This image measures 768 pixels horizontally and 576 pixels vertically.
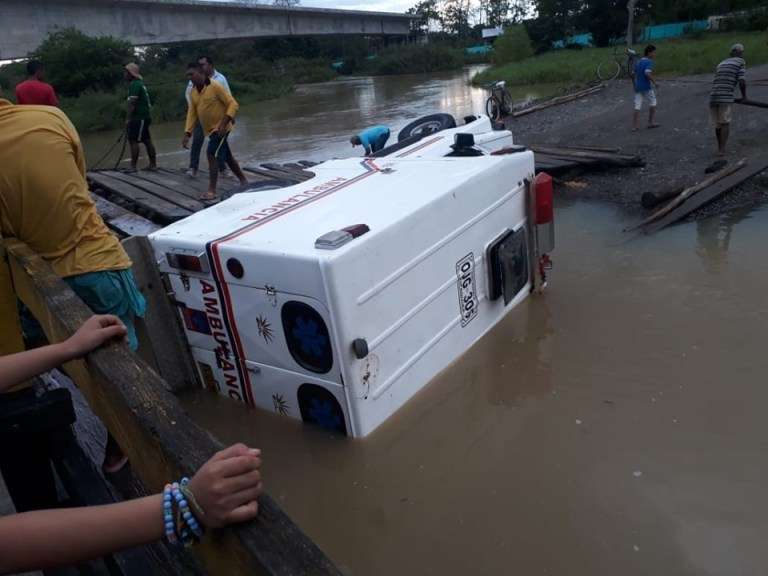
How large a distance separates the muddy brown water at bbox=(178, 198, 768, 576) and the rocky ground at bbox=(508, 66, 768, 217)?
3.72 metres

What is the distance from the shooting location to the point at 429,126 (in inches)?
258

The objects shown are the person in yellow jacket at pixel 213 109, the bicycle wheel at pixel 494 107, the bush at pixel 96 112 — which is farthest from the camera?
the bush at pixel 96 112

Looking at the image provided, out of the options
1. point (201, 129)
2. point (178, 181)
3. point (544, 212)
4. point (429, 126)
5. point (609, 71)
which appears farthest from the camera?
point (609, 71)

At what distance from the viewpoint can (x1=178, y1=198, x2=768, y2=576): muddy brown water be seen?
9.70ft

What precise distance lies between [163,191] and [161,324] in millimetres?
3437

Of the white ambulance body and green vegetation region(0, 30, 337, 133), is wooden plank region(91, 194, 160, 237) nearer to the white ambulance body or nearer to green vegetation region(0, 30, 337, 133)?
the white ambulance body

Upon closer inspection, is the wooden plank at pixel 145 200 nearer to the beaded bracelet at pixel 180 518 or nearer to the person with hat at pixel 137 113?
the person with hat at pixel 137 113

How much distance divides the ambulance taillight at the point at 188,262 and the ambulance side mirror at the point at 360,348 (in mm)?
1018

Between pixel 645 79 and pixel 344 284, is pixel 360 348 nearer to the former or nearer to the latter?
pixel 344 284

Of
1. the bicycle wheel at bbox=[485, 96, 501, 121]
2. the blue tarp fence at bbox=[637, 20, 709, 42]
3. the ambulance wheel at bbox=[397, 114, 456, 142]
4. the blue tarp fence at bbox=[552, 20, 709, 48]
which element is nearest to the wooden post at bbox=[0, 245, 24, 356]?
the ambulance wheel at bbox=[397, 114, 456, 142]

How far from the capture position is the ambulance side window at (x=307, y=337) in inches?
122

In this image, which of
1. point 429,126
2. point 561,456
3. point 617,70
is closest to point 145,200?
point 429,126

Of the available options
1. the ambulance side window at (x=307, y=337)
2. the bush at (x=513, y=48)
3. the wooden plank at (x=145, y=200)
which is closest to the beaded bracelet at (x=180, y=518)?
the ambulance side window at (x=307, y=337)

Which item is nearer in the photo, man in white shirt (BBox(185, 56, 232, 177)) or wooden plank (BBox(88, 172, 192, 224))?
wooden plank (BBox(88, 172, 192, 224))
